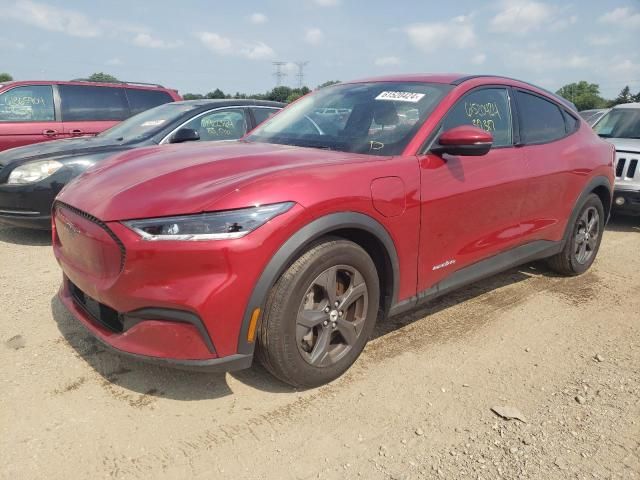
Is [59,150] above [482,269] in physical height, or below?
above

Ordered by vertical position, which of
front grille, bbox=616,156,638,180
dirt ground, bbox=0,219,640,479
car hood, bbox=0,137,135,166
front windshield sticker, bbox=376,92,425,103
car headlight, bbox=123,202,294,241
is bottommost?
dirt ground, bbox=0,219,640,479

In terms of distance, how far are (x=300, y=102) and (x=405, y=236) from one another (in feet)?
5.52

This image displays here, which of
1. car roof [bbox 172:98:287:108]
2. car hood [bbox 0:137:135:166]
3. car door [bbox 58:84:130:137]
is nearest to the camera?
car hood [bbox 0:137:135:166]

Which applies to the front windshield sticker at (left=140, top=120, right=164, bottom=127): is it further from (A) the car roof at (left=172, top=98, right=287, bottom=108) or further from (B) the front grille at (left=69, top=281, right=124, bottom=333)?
(B) the front grille at (left=69, top=281, right=124, bottom=333)

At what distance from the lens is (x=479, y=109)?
11.1 ft

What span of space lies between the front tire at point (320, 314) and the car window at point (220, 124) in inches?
133

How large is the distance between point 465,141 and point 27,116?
681 cm

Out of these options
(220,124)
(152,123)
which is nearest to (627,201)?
(220,124)

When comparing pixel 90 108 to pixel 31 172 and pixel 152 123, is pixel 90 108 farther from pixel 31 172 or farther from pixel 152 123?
pixel 31 172

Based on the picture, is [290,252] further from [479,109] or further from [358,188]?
[479,109]

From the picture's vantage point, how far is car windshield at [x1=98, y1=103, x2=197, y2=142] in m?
5.46

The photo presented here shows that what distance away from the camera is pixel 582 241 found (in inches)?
178

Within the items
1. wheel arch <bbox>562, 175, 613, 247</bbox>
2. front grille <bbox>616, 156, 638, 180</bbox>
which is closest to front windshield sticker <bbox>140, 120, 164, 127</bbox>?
wheel arch <bbox>562, 175, 613, 247</bbox>

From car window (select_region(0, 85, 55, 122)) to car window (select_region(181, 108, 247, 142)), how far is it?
10.2 ft
